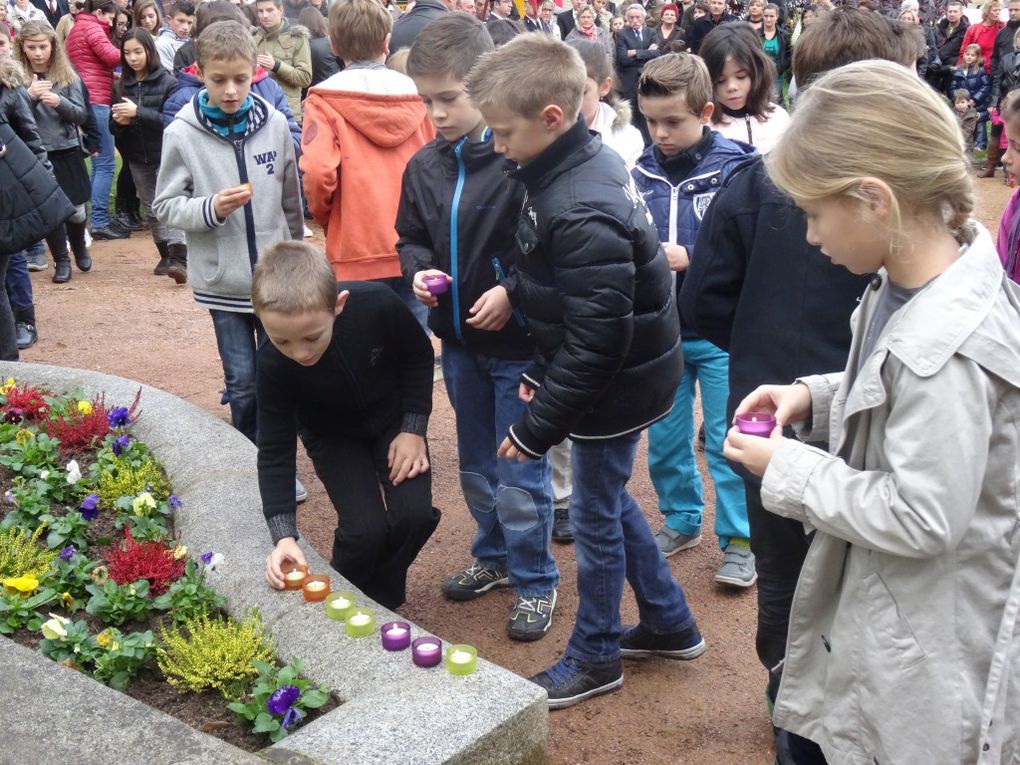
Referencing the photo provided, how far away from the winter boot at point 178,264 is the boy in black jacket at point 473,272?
5.25 m

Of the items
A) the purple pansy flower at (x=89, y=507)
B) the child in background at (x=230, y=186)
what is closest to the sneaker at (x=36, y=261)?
the child in background at (x=230, y=186)

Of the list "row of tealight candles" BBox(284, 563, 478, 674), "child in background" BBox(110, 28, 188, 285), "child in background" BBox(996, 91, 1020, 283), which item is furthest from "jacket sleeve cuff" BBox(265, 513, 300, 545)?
"child in background" BBox(110, 28, 188, 285)

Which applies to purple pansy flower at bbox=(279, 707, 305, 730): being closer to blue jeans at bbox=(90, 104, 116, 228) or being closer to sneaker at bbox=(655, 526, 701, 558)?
sneaker at bbox=(655, 526, 701, 558)

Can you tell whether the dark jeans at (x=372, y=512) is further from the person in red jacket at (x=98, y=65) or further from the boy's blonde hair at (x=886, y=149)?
the person in red jacket at (x=98, y=65)

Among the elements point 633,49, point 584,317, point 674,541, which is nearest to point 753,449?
point 584,317

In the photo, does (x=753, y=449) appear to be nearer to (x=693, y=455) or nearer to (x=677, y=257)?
(x=677, y=257)

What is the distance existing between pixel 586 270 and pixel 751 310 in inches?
17.3

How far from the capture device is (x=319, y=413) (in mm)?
3604

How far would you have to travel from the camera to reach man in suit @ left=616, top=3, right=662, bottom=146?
41.6ft

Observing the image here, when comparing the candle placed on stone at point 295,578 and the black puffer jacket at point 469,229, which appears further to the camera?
the black puffer jacket at point 469,229

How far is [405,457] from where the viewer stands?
3.62 m

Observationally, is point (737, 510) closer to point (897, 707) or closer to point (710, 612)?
point (710, 612)

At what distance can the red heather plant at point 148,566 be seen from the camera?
132 inches

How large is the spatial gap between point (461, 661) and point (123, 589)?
3.91 feet
